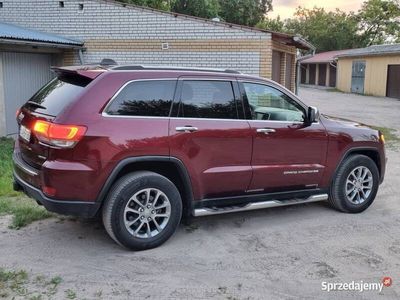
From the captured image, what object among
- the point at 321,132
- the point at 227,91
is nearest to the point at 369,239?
the point at 321,132

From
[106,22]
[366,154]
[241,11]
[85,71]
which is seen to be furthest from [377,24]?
[85,71]

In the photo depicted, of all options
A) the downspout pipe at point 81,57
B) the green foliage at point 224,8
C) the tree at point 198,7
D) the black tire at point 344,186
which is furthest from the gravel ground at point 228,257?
the tree at point 198,7

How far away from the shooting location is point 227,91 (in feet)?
17.1

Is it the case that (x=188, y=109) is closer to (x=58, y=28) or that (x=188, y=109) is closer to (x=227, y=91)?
(x=227, y=91)

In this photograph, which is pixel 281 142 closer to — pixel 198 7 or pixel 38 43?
pixel 38 43

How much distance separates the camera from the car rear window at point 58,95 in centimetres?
449

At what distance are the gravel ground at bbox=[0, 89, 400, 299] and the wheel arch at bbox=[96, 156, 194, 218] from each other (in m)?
0.50

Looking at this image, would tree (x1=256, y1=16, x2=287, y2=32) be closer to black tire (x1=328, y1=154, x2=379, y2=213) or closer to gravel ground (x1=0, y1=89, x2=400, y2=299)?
black tire (x1=328, y1=154, x2=379, y2=213)

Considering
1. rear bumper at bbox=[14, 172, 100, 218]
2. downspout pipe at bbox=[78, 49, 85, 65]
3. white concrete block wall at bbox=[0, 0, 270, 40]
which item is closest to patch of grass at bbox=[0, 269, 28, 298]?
rear bumper at bbox=[14, 172, 100, 218]

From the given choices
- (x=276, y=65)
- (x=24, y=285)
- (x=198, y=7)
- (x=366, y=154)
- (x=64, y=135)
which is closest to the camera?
(x=24, y=285)

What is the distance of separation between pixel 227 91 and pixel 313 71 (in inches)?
1856

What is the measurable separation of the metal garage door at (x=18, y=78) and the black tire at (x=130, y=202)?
9731 mm

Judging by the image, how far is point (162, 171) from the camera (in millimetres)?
4922
